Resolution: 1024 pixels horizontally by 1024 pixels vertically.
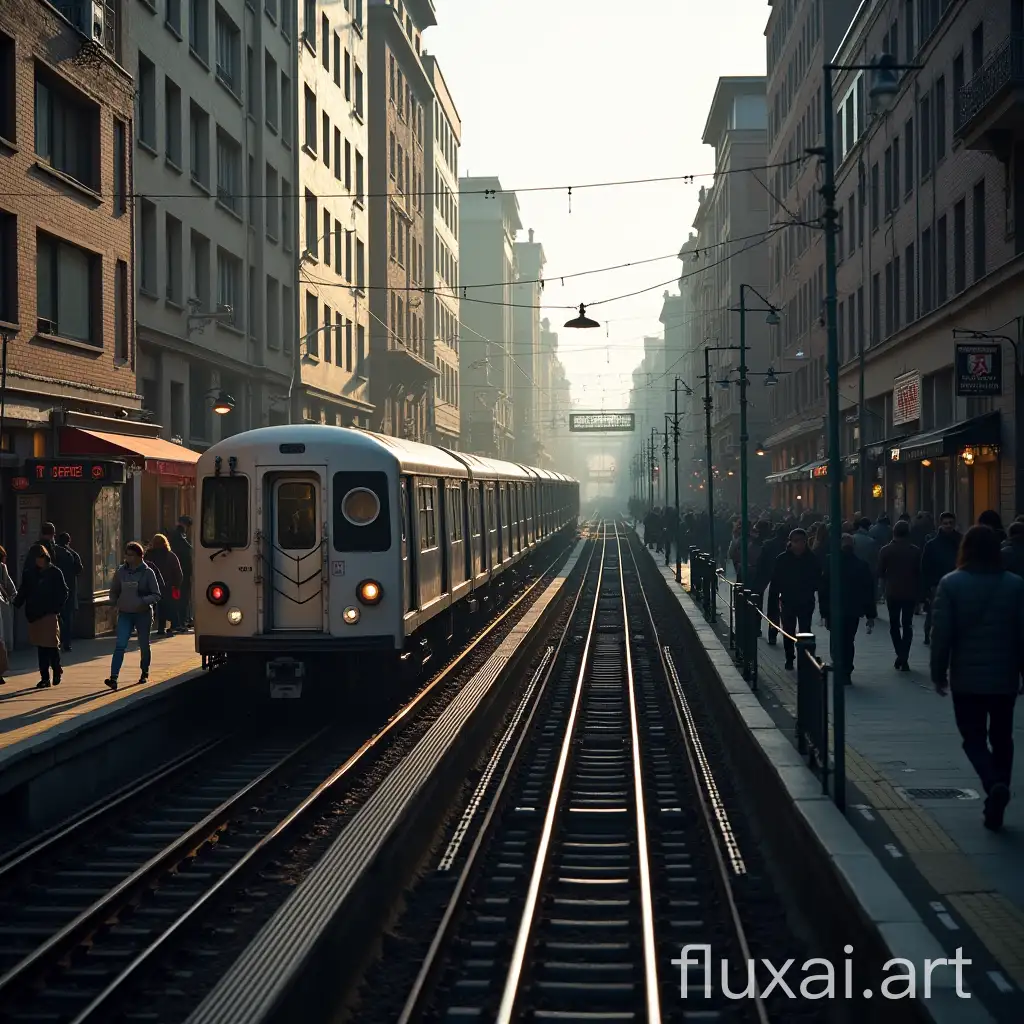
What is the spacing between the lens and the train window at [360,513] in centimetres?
1552

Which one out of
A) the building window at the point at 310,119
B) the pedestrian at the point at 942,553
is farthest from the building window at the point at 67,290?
the building window at the point at 310,119

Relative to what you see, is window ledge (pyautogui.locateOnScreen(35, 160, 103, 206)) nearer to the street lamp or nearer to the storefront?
the street lamp

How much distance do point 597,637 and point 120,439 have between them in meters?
9.45

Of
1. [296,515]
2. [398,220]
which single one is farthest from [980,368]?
[398,220]

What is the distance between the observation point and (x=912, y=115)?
34.2 meters

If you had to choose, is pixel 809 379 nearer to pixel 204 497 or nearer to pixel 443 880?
pixel 204 497

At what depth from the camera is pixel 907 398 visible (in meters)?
34.3

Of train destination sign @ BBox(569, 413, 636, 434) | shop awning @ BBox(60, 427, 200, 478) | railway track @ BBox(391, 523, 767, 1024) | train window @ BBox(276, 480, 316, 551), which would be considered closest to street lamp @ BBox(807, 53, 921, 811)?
railway track @ BBox(391, 523, 767, 1024)

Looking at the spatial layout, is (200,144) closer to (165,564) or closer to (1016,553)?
(165,564)

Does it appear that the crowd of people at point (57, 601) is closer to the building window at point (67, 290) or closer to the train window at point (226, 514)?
the train window at point (226, 514)

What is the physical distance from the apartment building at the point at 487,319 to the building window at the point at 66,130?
7800 centimetres

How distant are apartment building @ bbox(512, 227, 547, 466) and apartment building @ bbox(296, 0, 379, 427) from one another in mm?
76270

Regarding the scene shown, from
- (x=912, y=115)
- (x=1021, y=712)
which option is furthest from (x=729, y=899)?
(x=912, y=115)

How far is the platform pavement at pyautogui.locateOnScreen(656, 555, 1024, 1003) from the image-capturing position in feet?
22.8
